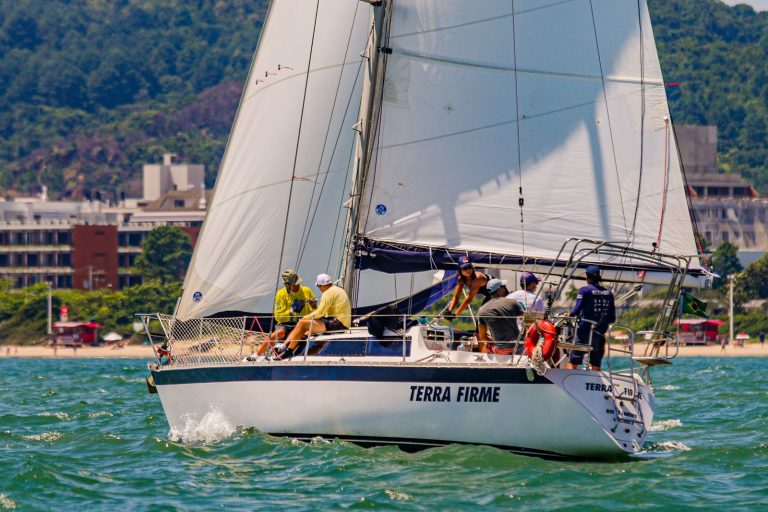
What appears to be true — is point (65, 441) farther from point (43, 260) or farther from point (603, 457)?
point (43, 260)

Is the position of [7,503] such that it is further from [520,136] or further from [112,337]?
[112,337]

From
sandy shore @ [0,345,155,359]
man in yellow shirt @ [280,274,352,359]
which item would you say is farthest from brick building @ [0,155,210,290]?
man in yellow shirt @ [280,274,352,359]

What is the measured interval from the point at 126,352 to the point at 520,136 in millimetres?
→ 86253

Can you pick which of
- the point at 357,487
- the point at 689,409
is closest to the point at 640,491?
the point at 357,487

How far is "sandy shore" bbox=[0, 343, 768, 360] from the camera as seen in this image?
9988 centimetres

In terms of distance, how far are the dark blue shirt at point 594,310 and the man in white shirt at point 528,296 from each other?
57 centimetres

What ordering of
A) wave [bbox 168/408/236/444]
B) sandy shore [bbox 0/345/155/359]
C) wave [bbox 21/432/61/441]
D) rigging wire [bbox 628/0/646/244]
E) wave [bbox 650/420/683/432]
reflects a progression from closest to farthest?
wave [bbox 168/408/236/444] < rigging wire [bbox 628/0/646/244] < wave [bbox 21/432/61/441] < wave [bbox 650/420/683/432] < sandy shore [bbox 0/345/155/359]

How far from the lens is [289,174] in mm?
24812

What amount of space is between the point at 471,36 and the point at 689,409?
11.8 m

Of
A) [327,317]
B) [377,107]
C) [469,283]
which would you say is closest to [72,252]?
[377,107]

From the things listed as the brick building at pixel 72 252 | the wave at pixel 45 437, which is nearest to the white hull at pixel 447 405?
the wave at pixel 45 437

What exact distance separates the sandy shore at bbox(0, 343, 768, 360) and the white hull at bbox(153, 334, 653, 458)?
75.3 m

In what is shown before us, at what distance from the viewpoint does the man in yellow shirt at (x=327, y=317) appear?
22.1 metres

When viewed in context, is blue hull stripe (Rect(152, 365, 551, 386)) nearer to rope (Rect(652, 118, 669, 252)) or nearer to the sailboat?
the sailboat
